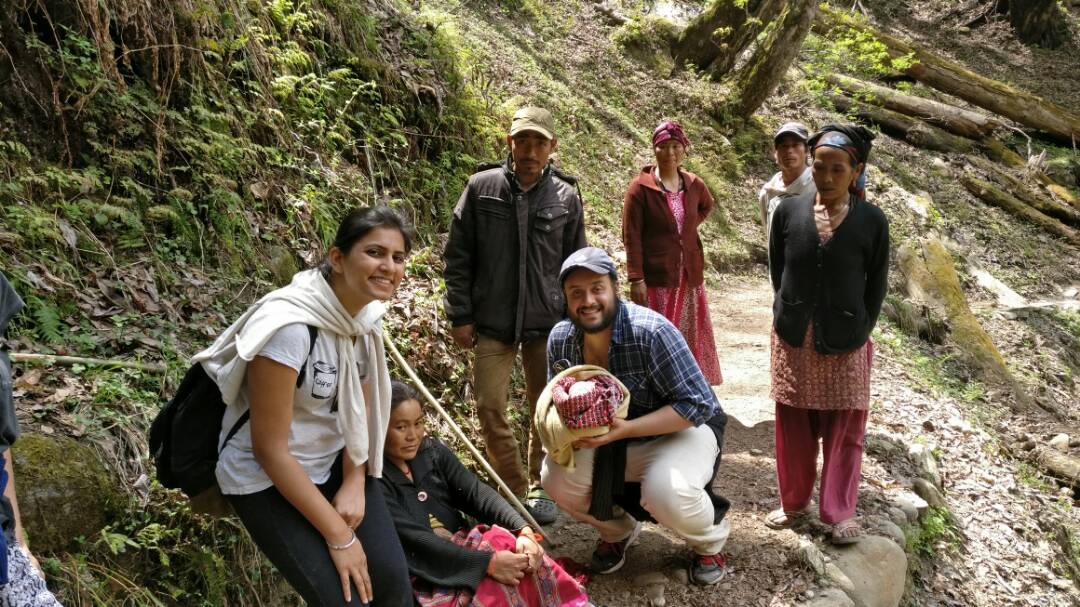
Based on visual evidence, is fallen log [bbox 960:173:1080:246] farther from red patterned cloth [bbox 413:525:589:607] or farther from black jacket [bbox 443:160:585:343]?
red patterned cloth [bbox 413:525:589:607]

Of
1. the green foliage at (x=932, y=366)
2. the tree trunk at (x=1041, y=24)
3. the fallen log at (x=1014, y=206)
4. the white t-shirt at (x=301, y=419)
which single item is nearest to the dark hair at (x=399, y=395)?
the white t-shirt at (x=301, y=419)

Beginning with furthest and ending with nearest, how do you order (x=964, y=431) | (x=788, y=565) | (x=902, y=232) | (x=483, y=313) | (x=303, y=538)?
(x=902, y=232) < (x=964, y=431) < (x=483, y=313) < (x=788, y=565) < (x=303, y=538)

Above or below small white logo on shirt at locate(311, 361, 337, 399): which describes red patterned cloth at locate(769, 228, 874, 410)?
below

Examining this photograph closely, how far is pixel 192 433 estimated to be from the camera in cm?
255

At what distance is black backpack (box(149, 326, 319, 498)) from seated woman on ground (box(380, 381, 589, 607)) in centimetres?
90

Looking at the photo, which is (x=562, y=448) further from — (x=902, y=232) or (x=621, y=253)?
(x=902, y=232)

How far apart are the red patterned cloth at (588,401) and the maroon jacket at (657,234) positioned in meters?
2.08

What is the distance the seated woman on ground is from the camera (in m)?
3.11

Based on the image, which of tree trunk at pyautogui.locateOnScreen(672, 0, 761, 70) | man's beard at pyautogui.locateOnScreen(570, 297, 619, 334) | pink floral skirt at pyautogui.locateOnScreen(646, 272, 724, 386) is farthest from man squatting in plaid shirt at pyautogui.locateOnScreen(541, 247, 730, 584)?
tree trunk at pyautogui.locateOnScreen(672, 0, 761, 70)

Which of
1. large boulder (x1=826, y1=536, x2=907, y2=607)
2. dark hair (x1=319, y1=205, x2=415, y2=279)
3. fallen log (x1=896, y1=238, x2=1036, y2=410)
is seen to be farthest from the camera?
fallen log (x1=896, y1=238, x2=1036, y2=410)

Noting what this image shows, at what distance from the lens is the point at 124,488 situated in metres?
3.14

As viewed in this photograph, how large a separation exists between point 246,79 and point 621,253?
453 centimetres

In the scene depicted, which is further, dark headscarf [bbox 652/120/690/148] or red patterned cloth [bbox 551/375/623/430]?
dark headscarf [bbox 652/120/690/148]

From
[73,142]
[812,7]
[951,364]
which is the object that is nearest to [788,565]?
[73,142]
